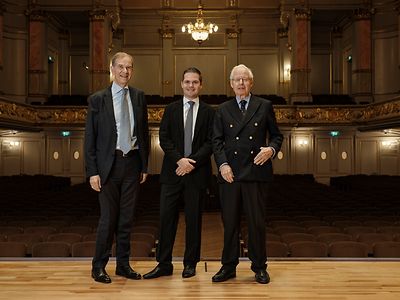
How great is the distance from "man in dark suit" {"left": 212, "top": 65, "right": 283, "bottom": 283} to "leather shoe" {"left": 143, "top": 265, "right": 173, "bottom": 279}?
1.34 feet

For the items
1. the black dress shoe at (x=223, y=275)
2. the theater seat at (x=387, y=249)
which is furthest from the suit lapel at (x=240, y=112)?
the theater seat at (x=387, y=249)

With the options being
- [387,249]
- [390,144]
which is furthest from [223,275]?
[390,144]

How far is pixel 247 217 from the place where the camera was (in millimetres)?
3941

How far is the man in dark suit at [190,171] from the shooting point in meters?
4.05

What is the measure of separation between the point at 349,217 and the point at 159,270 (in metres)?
6.32

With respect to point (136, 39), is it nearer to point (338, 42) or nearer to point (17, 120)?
point (17, 120)

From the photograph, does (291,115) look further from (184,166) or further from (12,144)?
(184,166)

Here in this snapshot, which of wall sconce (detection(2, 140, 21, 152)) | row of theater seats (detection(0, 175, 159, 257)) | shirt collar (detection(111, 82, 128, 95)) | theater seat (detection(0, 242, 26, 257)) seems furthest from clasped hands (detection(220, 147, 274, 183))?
wall sconce (detection(2, 140, 21, 152))

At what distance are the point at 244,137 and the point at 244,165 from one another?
0.23 meters

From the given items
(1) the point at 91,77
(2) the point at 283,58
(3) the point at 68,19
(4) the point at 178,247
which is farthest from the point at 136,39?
(4) the point at 178,247

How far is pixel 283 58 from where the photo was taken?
1011 inches

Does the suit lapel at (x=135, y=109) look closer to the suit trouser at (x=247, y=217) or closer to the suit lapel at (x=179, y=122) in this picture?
the suit lapel at (x=179, y=122)

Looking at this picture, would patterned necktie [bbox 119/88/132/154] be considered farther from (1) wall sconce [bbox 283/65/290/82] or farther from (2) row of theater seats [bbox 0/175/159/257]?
(1) wall sconce [bbox 283/65/290/82]

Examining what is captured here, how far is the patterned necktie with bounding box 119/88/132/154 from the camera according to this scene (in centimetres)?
393
